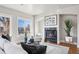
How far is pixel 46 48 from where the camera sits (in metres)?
2.00

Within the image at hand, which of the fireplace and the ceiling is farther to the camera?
the fireplace

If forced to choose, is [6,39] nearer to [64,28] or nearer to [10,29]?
[10,29]

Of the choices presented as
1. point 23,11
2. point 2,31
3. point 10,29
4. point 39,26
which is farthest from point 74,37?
point 2,31

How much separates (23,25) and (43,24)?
406mm

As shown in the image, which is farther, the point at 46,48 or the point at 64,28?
the point at 64,28

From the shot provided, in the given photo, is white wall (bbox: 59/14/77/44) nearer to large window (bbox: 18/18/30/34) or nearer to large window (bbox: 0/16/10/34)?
large window (bbox: 18/18/30/34)

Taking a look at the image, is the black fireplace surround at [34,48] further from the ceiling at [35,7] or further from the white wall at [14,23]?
the ceiling at [35,7]

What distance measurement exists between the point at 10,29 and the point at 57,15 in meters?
0.98

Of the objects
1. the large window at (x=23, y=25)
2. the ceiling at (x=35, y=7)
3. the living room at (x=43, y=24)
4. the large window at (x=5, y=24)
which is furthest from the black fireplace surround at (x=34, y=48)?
the ceiling at (x=35, y=7)

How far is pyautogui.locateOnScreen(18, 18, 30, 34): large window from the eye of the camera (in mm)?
2031

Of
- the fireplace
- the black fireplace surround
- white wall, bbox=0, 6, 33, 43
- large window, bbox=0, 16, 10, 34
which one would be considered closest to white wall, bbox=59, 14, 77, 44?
the fireplace

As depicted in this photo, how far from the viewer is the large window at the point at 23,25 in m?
2.03

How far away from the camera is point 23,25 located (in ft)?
6.69
